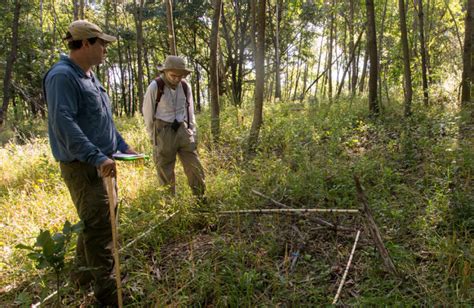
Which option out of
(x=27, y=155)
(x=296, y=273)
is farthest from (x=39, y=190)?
(x=296, y=273)

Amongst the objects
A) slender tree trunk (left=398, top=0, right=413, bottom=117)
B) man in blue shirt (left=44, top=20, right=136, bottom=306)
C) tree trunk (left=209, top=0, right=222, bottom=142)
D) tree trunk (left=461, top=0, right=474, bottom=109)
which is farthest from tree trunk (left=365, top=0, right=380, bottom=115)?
man in blue shirt (left=44, top=20, right=136, bottom=306)

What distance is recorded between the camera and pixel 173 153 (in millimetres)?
4422

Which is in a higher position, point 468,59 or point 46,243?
point 468,59

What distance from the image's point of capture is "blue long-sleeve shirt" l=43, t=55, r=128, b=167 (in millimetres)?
2336

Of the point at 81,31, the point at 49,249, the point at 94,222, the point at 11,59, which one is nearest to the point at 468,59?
the point at 81,31

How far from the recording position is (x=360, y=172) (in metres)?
4.59

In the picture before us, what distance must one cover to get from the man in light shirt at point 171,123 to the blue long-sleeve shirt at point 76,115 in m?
1.44

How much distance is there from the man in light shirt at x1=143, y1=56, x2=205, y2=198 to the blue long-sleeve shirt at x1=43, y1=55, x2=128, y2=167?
4.72 feet

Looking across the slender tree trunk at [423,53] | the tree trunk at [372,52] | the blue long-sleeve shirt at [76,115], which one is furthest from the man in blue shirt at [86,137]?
the slender tree trunk at [423,53]

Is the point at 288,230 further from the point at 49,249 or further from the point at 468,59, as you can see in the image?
the point at 468,59

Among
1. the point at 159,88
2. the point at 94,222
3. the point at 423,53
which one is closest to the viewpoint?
the point at 94,222

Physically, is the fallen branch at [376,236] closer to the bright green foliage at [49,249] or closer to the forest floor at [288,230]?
the forest floor at [288,230]

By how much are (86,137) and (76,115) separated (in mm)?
258

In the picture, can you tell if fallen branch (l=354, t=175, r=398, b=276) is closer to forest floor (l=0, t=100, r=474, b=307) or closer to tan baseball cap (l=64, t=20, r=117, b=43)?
forest floor (l=0, t=100, r=474, b=307)
